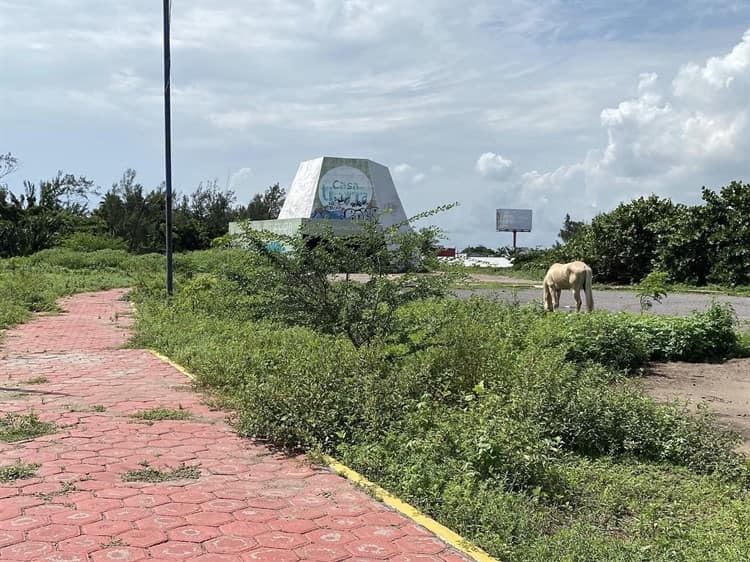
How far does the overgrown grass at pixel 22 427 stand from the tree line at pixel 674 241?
85.1ft

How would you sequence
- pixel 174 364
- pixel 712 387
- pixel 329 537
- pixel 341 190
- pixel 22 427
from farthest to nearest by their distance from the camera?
pixel 341 190, pixel 174 364, pixel 712 387, pixel 22 427, pixel 329 537

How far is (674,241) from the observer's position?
29266 mm

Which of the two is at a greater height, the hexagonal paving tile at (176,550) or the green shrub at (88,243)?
the green shrub at (88,243)

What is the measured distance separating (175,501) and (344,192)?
4326 cm

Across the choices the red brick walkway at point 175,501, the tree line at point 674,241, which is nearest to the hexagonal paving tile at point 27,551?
the red brick walkway at point 175,501

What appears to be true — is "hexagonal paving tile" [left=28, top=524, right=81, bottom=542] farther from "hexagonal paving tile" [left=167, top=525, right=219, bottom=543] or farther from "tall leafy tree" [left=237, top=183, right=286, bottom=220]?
"tall leafy tree" [left=237, top=183, right=286, bottom=220]

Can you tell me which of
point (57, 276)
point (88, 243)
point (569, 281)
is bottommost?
point (57, 276)

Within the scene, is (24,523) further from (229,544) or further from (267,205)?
(267,205)

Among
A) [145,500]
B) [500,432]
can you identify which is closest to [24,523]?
[145,500]

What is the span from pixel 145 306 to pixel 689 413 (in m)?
12.8

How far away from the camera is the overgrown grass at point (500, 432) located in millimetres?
4012

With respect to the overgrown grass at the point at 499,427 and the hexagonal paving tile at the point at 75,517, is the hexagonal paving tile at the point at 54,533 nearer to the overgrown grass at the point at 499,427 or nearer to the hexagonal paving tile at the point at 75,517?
the hexagonal paving tile at the point at 75,517

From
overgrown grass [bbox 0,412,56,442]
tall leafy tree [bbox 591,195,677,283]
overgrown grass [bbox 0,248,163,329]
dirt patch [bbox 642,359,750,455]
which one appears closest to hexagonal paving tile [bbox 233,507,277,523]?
overgrown grass [bbox 0,412,56,442]

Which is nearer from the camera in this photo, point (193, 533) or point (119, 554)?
point (119, 554)
